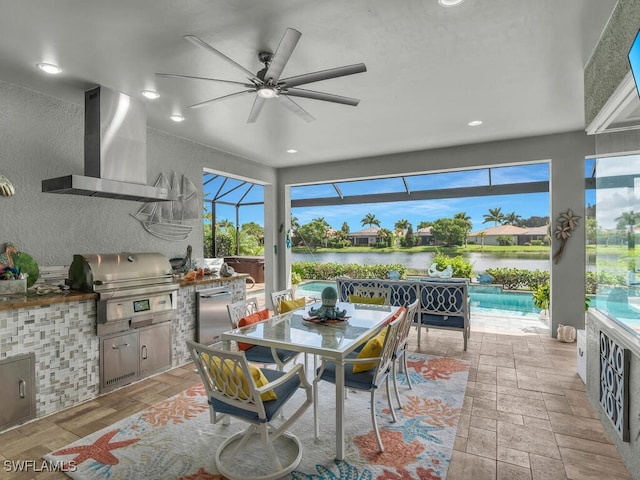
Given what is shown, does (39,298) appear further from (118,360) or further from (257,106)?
(257,106)

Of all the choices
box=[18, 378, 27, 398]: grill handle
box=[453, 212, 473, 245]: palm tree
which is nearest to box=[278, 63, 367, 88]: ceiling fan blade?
box=[18, 378, 27, 398]: grill handle

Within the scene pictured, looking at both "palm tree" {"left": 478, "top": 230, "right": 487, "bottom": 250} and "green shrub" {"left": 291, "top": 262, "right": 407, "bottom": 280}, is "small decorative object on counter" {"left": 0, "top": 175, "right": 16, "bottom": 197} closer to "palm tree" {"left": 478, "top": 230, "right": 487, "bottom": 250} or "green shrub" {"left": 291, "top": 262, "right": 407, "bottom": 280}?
"green shrub" {"left": 291, "top": 262, "right": 407, "bottom": 280}

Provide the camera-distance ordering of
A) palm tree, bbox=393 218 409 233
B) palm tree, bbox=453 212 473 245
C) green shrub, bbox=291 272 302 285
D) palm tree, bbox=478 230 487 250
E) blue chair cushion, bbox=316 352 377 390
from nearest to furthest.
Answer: blue chair cushion, bbox=316 352 377 390 < green shrub, bbox=291 272 302 285 < palm tree, bbox=478 230 487 250 < palm tree, bbox=453 212 473 245 < palm tree, bbox=393 218 409 233

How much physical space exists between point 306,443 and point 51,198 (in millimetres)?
3147

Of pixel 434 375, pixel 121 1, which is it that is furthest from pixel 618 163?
pixel 121 1

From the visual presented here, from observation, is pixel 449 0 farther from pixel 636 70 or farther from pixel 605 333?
pixel 605 333

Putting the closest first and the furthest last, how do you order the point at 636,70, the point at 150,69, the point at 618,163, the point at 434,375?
the point at 636,70 → the point at 618,163 → the point at 150,69 → the point at 434,375

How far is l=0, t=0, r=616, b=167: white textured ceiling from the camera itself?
208 cm

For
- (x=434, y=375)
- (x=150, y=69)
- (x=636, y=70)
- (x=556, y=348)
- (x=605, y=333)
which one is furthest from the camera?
(x=556, y=348)

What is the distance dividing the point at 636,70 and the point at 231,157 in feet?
15.9

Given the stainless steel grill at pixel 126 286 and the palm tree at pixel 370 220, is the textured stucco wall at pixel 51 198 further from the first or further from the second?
the palm tree at pixel 370 220

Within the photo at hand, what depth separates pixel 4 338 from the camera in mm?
2469

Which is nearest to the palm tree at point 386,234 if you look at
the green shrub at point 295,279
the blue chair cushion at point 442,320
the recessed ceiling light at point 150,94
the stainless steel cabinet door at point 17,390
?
the green shrub at point 295,279

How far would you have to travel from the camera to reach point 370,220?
10414 millimetres
